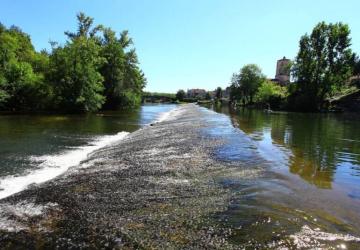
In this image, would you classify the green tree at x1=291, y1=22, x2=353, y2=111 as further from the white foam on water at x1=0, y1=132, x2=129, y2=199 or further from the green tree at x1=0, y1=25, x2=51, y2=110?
the white foam on water at x1=0, y1=132, x2=129, y2=199

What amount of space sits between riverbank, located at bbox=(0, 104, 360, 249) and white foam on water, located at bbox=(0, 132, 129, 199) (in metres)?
0.60

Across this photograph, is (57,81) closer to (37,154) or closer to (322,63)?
(37,154)

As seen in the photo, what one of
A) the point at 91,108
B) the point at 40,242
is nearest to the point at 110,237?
the point at 40,242

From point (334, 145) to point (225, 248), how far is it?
1655 cm

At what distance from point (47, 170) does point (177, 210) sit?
21.9ft

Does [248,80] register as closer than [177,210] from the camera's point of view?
No

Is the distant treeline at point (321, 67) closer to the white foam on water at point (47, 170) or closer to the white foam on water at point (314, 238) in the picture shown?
the white foam on water at point (47, 170)

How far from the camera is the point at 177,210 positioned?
8.23 metres

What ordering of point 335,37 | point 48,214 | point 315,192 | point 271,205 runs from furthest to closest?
point 335,37 < point 315,192 < point 271,205 < point 48,214

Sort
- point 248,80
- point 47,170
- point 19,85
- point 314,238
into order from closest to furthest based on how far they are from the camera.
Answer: point 314,238
point 47,170
point 19,85
point 248,80

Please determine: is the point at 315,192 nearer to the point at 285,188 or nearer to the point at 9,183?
the point at 285,188

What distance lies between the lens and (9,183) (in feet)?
35.8

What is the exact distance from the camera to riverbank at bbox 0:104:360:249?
21.7ft

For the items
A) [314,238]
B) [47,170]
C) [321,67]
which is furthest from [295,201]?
[321,67]
